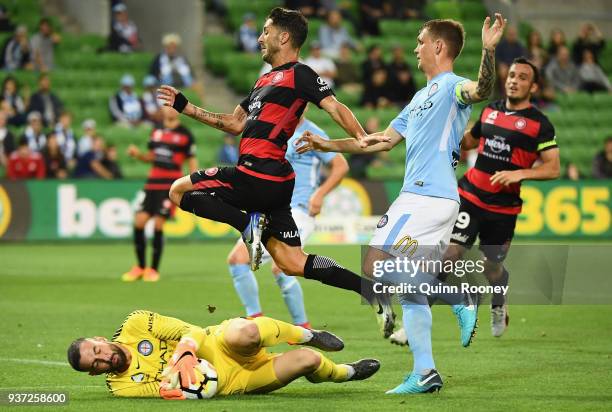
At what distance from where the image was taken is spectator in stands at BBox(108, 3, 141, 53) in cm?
2470

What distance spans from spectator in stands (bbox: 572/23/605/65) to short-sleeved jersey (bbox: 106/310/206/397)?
20457 millimetres

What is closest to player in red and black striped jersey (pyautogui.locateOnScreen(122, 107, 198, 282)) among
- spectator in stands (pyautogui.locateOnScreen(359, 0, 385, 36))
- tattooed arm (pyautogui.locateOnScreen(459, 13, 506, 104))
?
tattooed arm (pyautogui.locateOnScreen(459, 13, 506, 104))

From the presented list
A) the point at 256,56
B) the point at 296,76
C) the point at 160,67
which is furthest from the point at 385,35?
the point at 296,76

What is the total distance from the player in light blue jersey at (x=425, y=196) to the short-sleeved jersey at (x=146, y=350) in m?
1.42

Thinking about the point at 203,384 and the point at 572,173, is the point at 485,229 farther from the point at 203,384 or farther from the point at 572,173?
the point at 572,173

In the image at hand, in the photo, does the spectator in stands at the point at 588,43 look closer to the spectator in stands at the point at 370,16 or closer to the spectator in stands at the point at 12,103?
the spectator in stands at the point at 370,16

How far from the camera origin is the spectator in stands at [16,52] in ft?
A: 77.1

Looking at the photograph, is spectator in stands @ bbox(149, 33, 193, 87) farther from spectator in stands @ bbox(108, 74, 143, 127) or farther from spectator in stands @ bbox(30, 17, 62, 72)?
spectator in stands @ bbox(30, 17, 62, 72)

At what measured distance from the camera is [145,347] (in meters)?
7.75

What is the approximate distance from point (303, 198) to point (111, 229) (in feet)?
34.3

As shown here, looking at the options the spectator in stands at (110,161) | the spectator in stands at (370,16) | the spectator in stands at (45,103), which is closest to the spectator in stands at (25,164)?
the spectator in stands at (110,161)

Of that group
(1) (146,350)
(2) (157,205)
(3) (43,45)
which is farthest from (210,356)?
(3) (43,45)

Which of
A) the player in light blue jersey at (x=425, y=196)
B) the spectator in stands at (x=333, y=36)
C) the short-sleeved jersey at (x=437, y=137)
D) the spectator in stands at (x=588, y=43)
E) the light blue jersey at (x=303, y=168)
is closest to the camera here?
the player in light blue jersey at (x=425, y=196)

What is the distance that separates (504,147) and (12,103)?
1401cm
